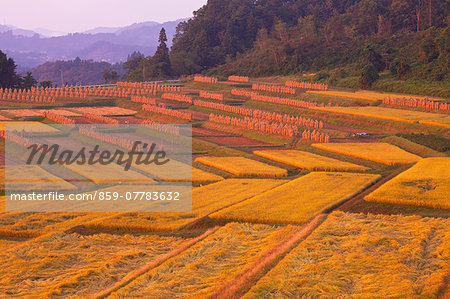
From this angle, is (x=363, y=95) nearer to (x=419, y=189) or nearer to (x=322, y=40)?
(x=322, y=40)

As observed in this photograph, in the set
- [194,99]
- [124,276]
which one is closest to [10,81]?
[194,99]

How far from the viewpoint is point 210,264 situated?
2189 centimetres

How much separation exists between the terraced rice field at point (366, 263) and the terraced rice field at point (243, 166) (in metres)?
15.5

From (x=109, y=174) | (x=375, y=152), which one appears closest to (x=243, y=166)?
(x=109, y=174)

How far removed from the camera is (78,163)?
1858 inches

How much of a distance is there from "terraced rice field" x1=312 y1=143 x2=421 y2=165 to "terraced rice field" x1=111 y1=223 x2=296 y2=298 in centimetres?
1955

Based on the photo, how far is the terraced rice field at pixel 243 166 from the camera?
42.3m

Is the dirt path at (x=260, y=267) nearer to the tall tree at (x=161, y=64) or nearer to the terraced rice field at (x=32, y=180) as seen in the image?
the terraced rice field at (x=32, y=180)

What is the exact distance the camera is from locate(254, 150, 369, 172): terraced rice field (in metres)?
42.2

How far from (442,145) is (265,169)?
1545 cm

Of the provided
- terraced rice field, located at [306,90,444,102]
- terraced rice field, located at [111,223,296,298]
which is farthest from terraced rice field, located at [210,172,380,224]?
terraced rice field, located at [306,90,444,102]

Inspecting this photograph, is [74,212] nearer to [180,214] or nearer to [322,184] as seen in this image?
[180,214]

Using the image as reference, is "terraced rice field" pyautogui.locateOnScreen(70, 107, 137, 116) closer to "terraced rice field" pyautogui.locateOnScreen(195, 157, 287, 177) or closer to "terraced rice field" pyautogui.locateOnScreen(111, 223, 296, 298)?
"terraced rice field" pyautogui.locateOnScreen(195, 157, 287, 177)

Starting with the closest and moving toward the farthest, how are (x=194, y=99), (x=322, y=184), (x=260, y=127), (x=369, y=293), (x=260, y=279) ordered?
(x=369, y=293)
(x=260, y=279)
(x=322, y=184)
(x=260, y=127)
(x=194, y=99)
